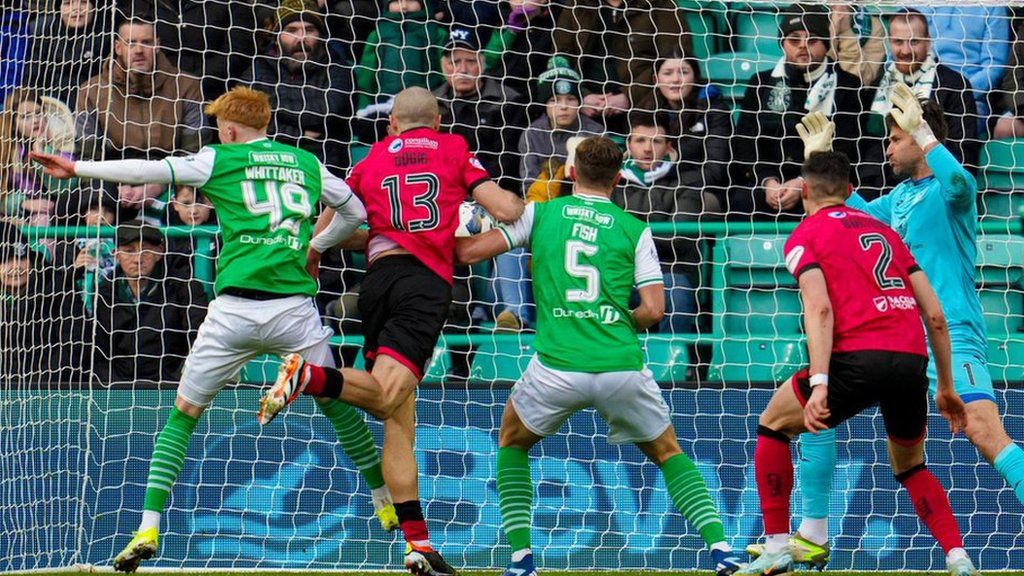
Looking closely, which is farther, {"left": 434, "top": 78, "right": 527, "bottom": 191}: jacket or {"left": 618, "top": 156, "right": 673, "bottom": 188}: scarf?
{"left": 434, "top": 78, "right": 527, "bottom": 191}: jacket

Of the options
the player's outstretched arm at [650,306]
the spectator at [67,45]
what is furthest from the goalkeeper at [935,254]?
the spectator at [67,45]

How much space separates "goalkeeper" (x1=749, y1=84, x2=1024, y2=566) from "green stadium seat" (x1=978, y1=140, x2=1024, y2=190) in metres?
2.74

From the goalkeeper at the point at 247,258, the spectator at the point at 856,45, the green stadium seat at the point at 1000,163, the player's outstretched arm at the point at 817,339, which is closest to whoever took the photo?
the player's outstretched arm at the point at 817,339

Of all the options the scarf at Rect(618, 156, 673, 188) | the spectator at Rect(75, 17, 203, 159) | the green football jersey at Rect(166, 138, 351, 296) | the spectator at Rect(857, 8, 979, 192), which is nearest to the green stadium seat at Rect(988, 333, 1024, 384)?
the spectator at Rect(857, 8, 979, 192)

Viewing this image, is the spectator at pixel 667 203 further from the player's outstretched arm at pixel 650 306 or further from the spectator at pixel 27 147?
the spectator at pixel 27 147

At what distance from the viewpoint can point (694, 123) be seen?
9.98m

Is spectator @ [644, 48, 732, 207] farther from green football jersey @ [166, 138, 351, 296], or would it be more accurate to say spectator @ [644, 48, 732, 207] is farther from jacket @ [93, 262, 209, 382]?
green football jersey @ [166, 138, 351, 296]

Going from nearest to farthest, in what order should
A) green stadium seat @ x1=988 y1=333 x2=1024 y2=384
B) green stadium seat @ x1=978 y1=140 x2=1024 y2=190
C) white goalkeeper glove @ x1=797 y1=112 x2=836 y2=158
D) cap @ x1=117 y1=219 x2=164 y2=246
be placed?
1. white goalkeeper glove @ x1=797 y1=112 x2=836 y2=158
2. cap @ x1=117 y1=219 x2=164 y2=246
3. green stadium seat @ x1=988 y1=333 x2=1024 y2=384
4. green stadium seat @ x1=978 y1=140 x2=1024 y2=190

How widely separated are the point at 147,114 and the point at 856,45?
15.5ft

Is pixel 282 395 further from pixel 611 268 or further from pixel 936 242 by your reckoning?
pixel 936 242

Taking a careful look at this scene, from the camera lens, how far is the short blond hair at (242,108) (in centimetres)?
685

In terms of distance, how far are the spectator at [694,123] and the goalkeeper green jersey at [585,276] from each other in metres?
2.97

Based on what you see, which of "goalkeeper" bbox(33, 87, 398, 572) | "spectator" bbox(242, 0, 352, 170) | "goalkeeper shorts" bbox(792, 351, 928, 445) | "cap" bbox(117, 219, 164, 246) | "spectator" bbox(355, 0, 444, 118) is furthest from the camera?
"spectator" bbox(355, 0, 444, 118)

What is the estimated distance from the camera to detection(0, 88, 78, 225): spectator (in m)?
8.74
